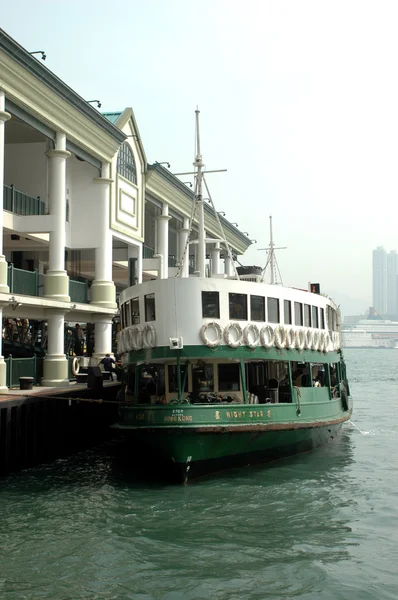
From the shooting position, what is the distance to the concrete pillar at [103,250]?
3272cm

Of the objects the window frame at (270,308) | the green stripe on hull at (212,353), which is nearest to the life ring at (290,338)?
the green stripe on hull at (212,353)

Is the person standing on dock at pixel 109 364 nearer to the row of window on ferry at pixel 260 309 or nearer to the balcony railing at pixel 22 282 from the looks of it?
the balcony railing at pixel 22 282

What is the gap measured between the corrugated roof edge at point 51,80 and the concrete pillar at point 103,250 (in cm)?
227

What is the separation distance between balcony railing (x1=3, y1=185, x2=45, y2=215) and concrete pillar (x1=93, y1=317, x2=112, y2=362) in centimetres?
601

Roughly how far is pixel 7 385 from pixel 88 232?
1001cm

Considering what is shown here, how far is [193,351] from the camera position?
20.0 metres

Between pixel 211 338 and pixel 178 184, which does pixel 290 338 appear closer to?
pixel 211 338

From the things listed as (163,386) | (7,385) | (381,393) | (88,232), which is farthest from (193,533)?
(381,393)

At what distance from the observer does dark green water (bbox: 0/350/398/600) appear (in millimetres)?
11883

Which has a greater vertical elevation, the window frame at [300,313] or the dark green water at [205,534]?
the window frame at [300,313]

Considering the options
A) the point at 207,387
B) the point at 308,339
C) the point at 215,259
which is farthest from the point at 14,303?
the point at 215,259

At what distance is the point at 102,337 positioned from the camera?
3338 centimetres

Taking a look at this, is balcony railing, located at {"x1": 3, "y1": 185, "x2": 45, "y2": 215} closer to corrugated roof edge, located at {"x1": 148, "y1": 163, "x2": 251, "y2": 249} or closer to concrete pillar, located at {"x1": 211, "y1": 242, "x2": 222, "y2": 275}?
corrugated roof edge, located at {"x1": 148, "y1": 163, "x2": 251, "y2": 249}

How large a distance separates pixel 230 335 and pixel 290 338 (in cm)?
273
